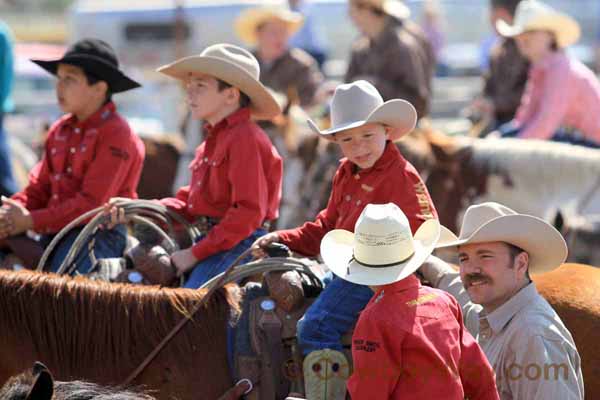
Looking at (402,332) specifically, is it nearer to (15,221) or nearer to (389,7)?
(15,221)

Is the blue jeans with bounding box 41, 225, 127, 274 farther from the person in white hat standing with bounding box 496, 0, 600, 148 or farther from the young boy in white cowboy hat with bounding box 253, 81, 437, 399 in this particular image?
the person in white hat standing with bounding box 496, 0, 600, 148

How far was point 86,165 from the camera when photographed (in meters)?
5.91

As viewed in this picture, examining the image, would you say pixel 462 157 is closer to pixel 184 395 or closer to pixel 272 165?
pixel 272 165

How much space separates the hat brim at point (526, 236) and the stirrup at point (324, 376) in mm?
657

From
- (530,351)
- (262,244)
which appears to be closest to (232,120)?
(262,244)

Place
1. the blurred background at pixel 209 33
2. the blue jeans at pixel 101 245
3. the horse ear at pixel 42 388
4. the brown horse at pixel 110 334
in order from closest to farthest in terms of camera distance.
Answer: the horse ear at pixel 42 388, the brown horse at pixel 110 334, the blue jeans at pixel 101 245, the blurred background at pixel 209 33

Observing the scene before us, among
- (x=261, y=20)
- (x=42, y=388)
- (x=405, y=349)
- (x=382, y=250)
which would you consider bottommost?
(x=261, y=20)

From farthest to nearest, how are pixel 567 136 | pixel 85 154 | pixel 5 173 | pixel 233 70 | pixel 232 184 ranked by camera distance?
1. pixel 567 136
2. pixel 5 173
3. pixel 85 154
4. pixel 233 70
5. pixel 232 184

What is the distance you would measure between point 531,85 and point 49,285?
5.93 m

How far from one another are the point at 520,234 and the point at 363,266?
702mm

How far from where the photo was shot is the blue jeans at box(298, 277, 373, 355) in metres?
4.40

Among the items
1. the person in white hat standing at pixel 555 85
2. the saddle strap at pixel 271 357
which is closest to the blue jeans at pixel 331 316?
the saddle strap at pixel 271 357

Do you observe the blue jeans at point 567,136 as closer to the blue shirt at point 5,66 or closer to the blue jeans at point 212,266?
the blue shirt at point 5,66

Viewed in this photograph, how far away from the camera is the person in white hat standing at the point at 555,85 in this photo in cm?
907
